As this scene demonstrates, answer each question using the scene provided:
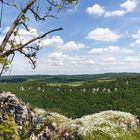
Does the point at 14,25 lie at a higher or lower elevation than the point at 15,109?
higher

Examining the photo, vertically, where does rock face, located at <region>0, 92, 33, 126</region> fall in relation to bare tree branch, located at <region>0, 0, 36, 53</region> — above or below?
below

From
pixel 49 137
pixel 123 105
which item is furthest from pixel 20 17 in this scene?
pixel 123 105

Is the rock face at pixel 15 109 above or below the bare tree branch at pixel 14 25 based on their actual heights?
below

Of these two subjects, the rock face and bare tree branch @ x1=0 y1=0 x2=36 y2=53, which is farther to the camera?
the rock face

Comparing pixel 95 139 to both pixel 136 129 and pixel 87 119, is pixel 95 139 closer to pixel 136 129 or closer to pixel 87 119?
pixel 87 119

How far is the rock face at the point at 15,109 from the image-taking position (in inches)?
1211

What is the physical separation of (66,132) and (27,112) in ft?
12.9

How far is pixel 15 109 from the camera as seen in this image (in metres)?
31.2

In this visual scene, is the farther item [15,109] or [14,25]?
[15,109]

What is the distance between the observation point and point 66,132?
30125 millimetres

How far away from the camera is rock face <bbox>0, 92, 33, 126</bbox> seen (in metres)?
30.8

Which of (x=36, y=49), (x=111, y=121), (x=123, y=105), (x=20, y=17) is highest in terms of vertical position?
(x=20, y=17)

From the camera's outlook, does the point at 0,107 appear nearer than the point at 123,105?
Yes

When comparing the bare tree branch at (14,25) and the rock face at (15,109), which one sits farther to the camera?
the rock face at (15,109)
